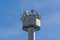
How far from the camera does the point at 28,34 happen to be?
7294cm

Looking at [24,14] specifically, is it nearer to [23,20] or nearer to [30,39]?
[23,20]

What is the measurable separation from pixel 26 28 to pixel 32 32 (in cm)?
270

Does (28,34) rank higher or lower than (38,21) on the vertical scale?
lower

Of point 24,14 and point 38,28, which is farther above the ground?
point 24,14

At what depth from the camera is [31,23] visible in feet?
230

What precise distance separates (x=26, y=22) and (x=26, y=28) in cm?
234

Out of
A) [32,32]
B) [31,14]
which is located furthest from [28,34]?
[31,14]

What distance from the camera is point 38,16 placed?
72.4m

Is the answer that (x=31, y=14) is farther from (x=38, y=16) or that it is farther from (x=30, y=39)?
(x=30, y=39)

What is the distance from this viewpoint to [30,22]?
70.2 m

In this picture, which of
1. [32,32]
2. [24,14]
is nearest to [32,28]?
[32,32]

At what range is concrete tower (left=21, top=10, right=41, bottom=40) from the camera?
70.6 meters

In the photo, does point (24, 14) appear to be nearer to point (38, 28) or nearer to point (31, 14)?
point (31, 14)

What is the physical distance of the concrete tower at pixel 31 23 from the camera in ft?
231
